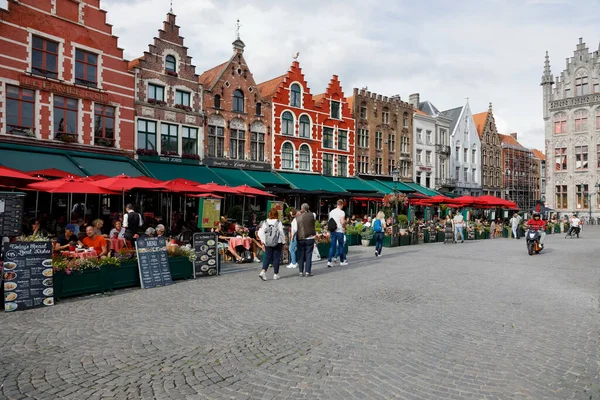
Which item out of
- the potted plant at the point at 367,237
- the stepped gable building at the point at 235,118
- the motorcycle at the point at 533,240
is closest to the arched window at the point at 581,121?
the stepped gable building at the point at 235,118

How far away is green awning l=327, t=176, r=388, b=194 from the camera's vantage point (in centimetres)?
3256

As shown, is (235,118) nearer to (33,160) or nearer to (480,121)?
(33,160)

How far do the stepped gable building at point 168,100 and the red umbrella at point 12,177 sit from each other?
10024mm

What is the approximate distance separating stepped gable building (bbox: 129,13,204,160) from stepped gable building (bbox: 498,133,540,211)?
143 feet

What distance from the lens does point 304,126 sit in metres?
32.2

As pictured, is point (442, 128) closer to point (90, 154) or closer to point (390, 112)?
point (390, 112)

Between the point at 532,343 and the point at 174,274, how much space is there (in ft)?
24.9

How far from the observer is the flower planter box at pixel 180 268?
9977 millimetres

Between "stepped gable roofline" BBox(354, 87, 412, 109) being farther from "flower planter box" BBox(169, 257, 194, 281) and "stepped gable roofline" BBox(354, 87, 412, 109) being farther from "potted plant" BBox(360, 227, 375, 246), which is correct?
"flower planter box" BBox(169, 257, 194, 281)

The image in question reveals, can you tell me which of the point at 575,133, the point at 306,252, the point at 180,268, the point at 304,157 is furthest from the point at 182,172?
the point at 575,133

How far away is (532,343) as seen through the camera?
543cm

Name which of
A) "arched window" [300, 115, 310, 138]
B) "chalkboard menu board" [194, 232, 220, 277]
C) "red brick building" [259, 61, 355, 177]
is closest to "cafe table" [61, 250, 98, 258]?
"chalkboard menu board" [194, 232, 220, 277]

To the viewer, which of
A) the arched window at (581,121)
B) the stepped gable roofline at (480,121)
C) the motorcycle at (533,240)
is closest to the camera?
the motorcycle at (533,240)

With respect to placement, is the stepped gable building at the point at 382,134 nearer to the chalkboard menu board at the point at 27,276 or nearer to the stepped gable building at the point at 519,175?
the stepped gable building at the point at 519,175
